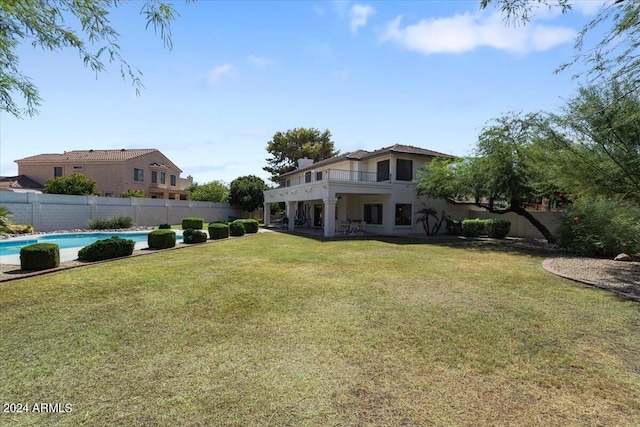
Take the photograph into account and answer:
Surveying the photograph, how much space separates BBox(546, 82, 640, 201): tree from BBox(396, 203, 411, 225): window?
10.6 meters

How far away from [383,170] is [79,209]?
2141 cm

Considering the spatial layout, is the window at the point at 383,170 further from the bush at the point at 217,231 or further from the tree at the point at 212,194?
the tree at the point at 212,194

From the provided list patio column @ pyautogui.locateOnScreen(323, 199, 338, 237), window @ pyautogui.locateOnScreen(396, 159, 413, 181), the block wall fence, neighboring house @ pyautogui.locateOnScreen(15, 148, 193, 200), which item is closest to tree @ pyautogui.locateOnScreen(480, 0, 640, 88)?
patio column @ pyautogui.locateOnScreen(323, 199, 338, 237)

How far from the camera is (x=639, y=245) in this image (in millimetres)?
11969

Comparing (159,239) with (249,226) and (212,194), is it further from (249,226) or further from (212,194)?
(212,194)

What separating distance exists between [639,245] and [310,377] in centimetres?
1434

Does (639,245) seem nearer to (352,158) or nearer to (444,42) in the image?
(444,42)

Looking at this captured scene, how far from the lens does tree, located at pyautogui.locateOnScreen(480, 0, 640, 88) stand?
508 centimetres

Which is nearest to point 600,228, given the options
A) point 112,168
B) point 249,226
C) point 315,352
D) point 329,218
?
point 329,218

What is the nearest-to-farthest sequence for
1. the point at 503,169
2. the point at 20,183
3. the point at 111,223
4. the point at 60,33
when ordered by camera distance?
the point at 60,33, the point at 503,169, the point at 111,223, the point at 20,183

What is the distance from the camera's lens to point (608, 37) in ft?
20.1

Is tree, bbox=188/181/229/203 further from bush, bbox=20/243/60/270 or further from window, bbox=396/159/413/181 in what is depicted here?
bush, bbox=20/243/60/270

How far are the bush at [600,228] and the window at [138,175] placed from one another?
127 feet

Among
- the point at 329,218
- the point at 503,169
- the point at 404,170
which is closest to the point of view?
the point at 503,169
